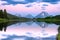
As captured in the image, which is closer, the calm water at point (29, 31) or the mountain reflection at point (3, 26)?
the calm water at point (29, 31)

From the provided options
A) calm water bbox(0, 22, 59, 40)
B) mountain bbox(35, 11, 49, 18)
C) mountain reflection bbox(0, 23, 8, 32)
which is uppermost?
mountain bbox(35, 11, 49, 18)

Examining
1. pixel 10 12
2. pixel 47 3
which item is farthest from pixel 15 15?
pixel 47 3

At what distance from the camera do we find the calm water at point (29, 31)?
2738mm

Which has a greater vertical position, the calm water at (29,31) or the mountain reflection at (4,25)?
the mountain reflection at (4,25)

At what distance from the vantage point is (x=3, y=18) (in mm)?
2801

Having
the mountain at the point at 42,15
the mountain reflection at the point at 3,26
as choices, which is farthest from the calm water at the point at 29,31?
the mountain at the point at 42,15

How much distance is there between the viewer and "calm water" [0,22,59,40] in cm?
274

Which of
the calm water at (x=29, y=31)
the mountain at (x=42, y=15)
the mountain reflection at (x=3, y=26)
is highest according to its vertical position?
the mountain at (x=42, y=15)

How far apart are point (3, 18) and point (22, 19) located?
1.03 feet

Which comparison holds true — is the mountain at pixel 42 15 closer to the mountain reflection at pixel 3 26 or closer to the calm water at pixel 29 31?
the calm water at pixel 29 31

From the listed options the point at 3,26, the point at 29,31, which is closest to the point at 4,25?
the point at 3,26

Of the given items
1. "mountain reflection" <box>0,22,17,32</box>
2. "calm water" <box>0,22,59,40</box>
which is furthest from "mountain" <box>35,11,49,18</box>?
"mountain reflection" <box>0,22,17,32</box>

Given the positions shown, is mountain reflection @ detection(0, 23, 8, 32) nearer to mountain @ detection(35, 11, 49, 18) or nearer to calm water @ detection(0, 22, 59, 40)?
calm water @ detection(0, 22, 59, 40)

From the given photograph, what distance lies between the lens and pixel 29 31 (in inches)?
109
